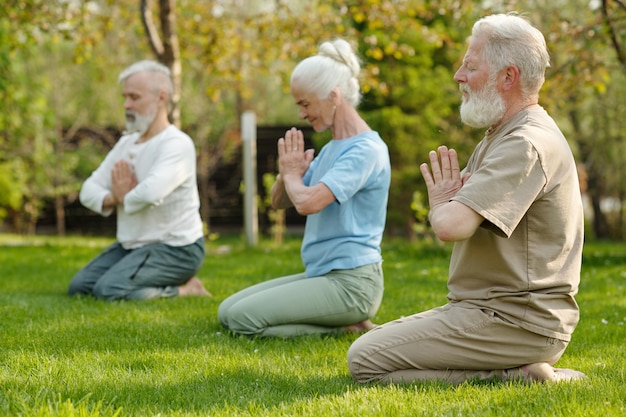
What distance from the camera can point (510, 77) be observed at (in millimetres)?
3121

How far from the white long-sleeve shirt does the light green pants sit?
1.61m

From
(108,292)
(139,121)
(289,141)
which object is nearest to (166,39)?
(139,121)

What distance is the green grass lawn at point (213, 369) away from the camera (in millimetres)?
2859

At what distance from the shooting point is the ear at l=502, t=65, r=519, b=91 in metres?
3.09

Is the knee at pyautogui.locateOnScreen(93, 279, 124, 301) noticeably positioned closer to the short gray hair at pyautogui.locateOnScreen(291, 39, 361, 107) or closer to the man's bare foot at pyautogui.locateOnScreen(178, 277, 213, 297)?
the man's bare foot at pyautogui.locateOnScreen(178, 277, 213, 297)

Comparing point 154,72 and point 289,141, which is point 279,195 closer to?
point 289,141

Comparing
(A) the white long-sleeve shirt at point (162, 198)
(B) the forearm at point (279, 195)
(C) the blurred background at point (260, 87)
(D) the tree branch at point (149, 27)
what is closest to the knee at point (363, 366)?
(B) the forearm at point (279, 195)

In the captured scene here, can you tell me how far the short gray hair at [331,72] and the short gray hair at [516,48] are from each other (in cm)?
142

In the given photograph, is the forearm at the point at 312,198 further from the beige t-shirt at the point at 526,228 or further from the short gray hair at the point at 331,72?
the beige t-shirt at the point at 526,228

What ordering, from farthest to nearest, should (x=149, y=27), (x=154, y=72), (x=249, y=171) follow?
1. (x=249, y=171)
2. (x=149, y=27)
3. (x=154, y=72)

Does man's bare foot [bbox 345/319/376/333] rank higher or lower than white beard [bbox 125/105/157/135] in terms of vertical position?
lower

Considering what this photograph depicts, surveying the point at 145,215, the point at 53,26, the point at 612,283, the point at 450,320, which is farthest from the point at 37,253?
the point at 450,320

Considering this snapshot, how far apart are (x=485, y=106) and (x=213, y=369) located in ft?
5.48

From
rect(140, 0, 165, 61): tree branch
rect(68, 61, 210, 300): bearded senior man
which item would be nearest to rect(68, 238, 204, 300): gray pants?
rect(68, 61, 210, 300): bearded senior man
